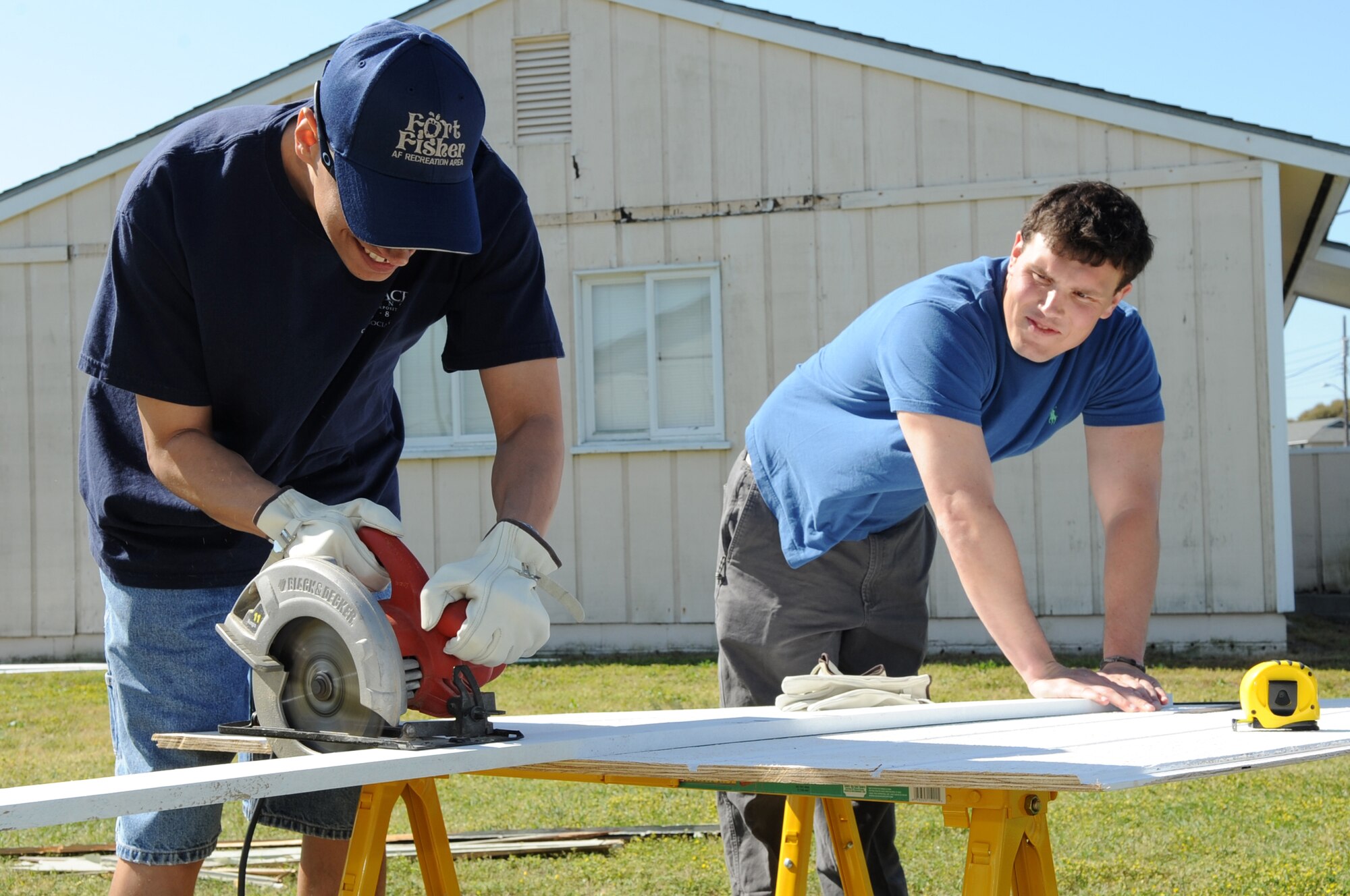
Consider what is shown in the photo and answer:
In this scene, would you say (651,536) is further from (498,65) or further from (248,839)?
(248,839)

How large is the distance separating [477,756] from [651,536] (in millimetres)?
7902

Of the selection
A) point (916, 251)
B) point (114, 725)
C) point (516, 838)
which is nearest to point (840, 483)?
point (114, 725)

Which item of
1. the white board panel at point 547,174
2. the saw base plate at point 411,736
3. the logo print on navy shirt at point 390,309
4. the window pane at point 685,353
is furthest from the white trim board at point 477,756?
the white board panel at point 547,174

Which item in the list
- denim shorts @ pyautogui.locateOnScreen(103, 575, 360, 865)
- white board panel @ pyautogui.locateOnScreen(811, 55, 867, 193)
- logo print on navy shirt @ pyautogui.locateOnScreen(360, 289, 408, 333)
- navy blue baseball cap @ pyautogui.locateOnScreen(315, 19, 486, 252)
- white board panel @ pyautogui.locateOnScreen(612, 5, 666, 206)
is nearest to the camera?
navy blue baseball cap @ pyautogui.locateOnScreen(315, 19, 486, 252)

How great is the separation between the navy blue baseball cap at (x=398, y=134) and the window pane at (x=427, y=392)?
8109 millimetres

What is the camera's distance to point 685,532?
9641mm

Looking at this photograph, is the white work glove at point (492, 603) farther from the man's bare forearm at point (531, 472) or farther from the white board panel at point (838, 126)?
the white board panel at point (838, 126)

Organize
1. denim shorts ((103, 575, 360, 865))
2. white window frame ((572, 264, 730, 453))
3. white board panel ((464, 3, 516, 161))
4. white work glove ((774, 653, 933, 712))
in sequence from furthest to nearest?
white board panel ((464, 3, 516, 161)) → white window frame ((572, 264, 730, 453)) → white work glove ((774, 653, 933, 712)) → denim shorts ((103, 575, 360, 865))

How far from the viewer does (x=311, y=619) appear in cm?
197

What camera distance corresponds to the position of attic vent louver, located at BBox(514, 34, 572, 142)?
392 inches

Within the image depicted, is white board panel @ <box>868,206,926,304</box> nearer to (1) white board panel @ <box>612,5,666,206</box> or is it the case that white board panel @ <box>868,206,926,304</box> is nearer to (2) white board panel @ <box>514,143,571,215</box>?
(1) white board panel @ <box>612,5,666,206</box>

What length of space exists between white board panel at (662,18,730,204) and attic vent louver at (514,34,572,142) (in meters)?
0.81

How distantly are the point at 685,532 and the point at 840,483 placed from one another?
6.85 meters

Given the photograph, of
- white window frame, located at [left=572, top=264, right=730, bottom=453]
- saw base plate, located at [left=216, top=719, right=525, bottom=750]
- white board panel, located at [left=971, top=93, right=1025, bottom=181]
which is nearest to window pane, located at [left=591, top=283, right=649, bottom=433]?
white window frame, located at [left=572, top=264, right=730, bottom=453]
